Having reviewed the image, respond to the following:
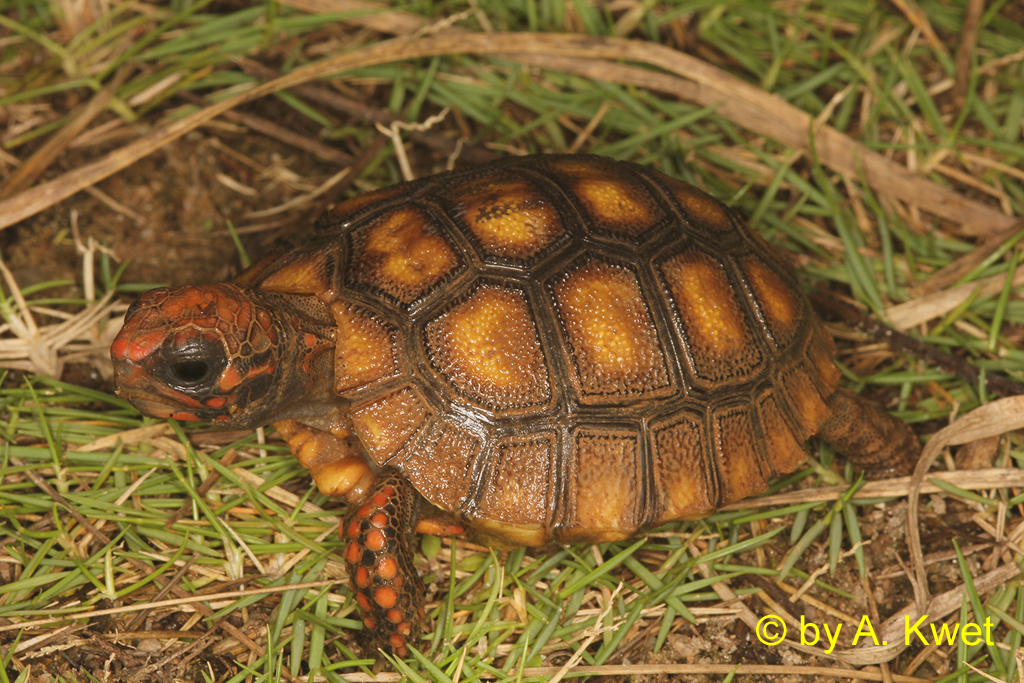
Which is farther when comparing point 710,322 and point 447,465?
point 710,322

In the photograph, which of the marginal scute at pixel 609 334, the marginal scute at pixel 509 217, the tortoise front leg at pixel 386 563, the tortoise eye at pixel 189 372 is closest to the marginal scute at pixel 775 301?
the marginal scute at pixel 609 334

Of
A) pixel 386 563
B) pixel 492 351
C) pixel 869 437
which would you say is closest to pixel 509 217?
pixel 492 351

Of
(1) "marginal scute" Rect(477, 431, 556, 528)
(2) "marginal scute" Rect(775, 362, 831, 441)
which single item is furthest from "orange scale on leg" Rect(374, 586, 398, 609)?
(2) "marginal scute" Rect(775, 362, 831, 441)

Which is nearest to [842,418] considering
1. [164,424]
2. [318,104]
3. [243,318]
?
[243,318]

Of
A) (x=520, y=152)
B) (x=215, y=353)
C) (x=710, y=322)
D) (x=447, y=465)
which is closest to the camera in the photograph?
(x=215, y=353)

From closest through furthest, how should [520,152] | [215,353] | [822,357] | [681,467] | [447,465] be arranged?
[215,353], [447,465], [681,467], [822,357], [520,152]

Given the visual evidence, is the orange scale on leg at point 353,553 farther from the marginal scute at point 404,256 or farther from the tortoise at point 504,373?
the marginal scute at point 404,256

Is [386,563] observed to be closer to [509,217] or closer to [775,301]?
[509,217]
